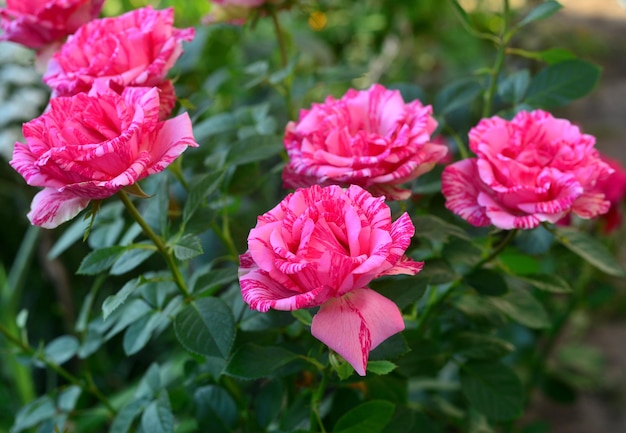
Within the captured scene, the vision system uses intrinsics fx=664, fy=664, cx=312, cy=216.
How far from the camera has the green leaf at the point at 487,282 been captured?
1.67ft

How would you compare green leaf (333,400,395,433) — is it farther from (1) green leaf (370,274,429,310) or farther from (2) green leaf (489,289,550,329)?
(2) green leaf (489,289,550,329)

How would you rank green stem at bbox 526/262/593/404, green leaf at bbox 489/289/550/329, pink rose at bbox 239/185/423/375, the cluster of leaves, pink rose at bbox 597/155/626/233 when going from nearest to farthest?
pink rose at bbox 239/185/423/375 → the cluster of leaves → green leaf at bbox 489/289/550/329 → pink rose at bbox 597/155/626/233 → green stem at bbox 526/262/593/404

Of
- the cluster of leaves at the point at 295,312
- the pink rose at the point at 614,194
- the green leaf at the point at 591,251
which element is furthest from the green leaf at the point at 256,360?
the pink rose at the point at 614,194

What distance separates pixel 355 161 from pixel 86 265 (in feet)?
0.61

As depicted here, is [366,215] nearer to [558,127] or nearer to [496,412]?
[558,127]

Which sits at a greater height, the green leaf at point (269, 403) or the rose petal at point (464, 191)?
the rose petal at point (464, 191)

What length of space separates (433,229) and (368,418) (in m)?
0.13

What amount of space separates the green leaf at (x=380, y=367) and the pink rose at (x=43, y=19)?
0.36 m

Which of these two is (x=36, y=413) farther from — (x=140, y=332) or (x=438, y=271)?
(x=438, y=271)

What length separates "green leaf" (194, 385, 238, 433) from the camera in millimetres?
529

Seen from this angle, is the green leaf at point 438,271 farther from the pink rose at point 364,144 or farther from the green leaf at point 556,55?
the green leaf at point 556,55

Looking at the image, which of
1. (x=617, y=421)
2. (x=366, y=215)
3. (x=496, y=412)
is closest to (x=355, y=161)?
(x=366, y=215)

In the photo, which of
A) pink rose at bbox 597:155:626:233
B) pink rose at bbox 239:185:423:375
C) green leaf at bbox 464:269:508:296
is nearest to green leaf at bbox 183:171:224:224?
→ pink rose at bbox 239:185:423:375

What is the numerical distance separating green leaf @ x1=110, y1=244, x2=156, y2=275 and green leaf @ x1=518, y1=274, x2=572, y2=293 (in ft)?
1.01
